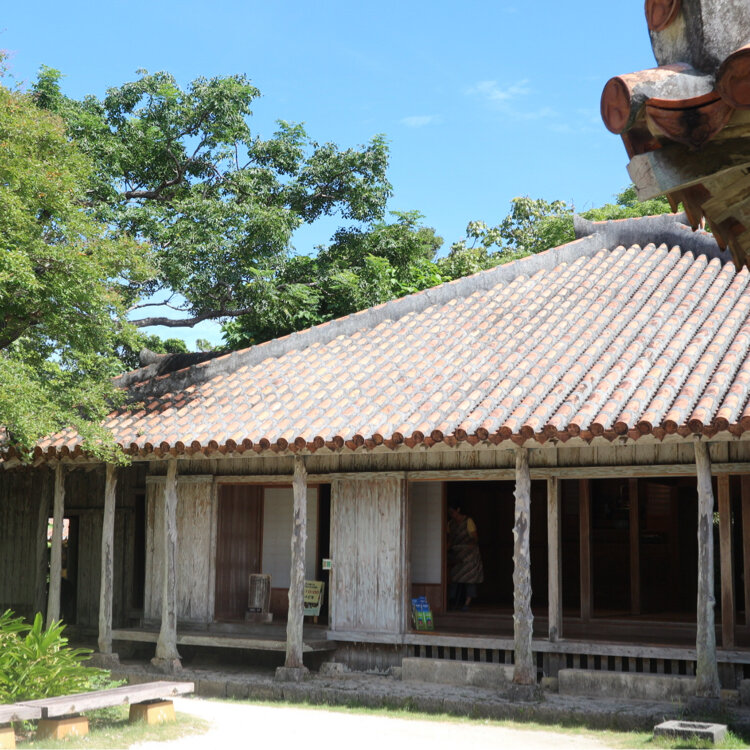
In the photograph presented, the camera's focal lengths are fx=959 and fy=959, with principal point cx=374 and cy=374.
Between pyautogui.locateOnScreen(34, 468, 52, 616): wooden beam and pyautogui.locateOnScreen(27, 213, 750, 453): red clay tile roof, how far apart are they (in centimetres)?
252

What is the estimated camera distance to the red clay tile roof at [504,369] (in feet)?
34.6

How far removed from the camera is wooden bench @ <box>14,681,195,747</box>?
8.16m

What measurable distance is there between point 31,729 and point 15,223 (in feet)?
18.6

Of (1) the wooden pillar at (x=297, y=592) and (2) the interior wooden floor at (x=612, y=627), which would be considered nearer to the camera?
(2) the interior wooden floor at (x=612, y=627)

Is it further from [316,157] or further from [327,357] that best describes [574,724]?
[316,157]

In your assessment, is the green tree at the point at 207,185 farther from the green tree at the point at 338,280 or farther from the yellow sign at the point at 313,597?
the yellow sign at the point at 313,597

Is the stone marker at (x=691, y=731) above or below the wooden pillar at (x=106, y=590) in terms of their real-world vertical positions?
below

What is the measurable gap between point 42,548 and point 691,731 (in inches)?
465

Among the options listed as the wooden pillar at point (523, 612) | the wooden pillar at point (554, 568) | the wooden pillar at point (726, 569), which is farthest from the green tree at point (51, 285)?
the wooden pillar at point (726, 569)

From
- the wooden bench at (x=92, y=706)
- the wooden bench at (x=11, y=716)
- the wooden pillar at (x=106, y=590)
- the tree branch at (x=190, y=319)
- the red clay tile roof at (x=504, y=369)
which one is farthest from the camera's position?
the tree branch at (x=190, y=319)

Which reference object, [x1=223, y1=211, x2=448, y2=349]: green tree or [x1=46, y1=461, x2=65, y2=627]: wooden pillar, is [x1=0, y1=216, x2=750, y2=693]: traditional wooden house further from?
[x1=223, y1=211, x2=448, y2=349]: green tree

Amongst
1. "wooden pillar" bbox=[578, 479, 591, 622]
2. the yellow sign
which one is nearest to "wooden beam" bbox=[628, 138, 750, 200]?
"wooden pillar" bbox=[578, 479, 591, 622]

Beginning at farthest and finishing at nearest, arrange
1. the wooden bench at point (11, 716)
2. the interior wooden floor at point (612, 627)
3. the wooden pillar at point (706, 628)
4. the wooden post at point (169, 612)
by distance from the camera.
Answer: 1. the wooden post at point (169, 612)
2. the interior wooden floor at point (612, 627)
3. the wooden pillar at point (706, 628)
4. the wooden bench at point (11, 716)

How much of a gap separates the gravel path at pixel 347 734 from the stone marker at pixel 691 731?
0.60 meters
